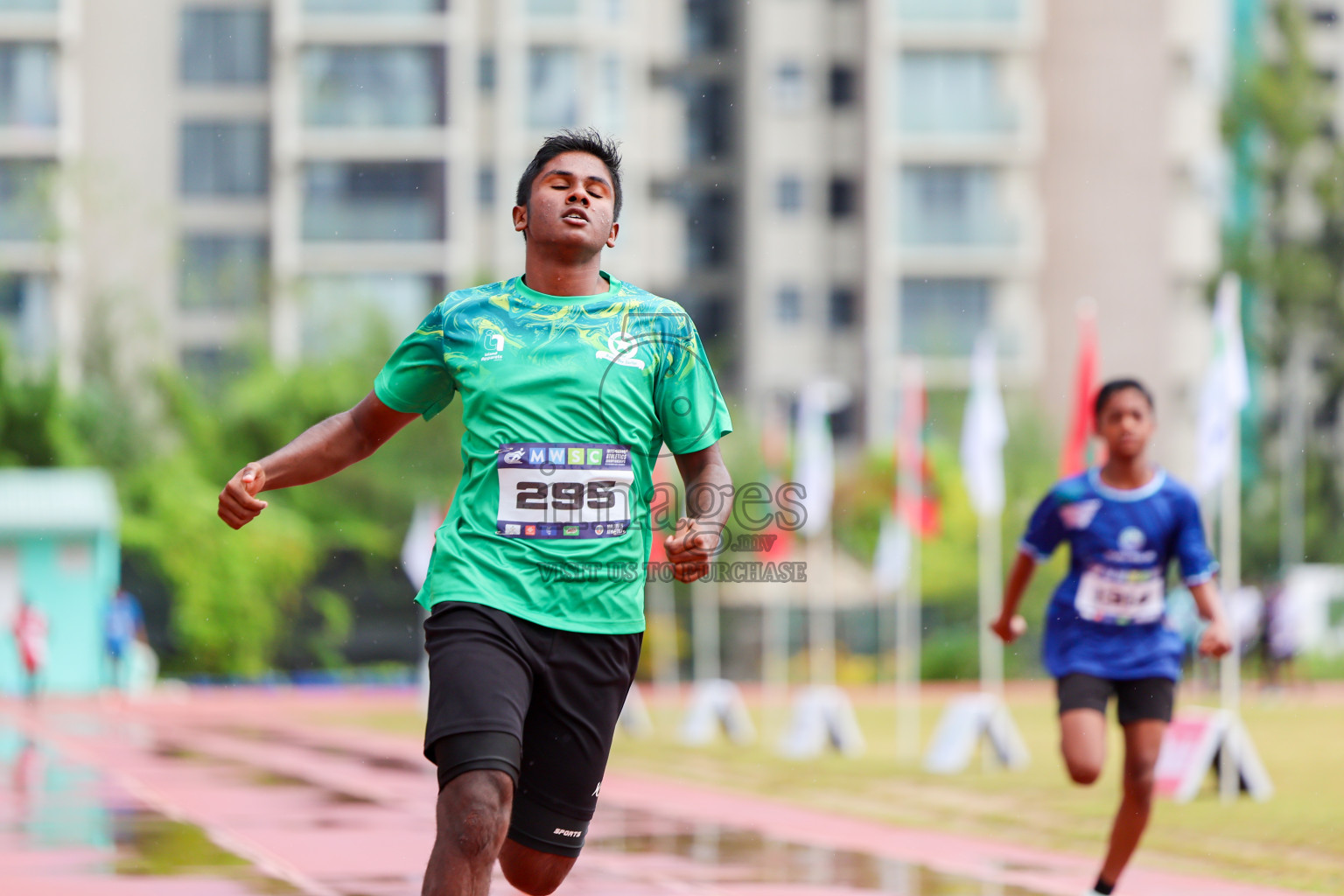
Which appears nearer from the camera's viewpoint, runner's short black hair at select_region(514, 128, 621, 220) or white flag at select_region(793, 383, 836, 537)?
runner's short black hair at select_region(514, 128, 621, 220)

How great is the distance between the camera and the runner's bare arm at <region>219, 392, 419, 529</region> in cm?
479

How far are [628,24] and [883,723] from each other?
34566 mm

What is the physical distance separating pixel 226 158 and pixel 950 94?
65.7 feet

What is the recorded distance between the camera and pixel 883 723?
26.4m

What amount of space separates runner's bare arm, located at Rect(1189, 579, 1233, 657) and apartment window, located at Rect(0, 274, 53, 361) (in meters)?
46.5

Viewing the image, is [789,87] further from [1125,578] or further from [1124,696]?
[1124,696]

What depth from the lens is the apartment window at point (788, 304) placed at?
188 ft

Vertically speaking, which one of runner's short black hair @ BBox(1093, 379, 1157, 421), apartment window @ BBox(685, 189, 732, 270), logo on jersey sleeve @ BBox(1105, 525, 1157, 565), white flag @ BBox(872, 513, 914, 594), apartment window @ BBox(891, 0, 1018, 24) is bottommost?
white flag @ BBox(872, 513, 914, 594)

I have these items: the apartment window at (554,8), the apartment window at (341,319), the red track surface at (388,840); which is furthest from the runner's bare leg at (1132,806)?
the apartment window at (554,8)

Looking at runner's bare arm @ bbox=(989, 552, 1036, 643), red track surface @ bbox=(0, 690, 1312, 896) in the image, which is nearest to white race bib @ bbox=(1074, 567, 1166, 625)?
runner's bare arm @ bbox=(989, 552, 1036, 643)

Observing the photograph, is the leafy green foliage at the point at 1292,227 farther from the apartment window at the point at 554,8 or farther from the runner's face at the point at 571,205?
the runner's face at the point at 571,205

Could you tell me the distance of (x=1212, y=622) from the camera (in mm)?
7922

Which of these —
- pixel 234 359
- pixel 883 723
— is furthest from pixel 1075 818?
pixel 234 359

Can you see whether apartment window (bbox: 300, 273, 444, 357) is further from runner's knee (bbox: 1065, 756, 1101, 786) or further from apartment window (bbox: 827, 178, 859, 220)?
runner's knee (bbox: 1065, 756, 1101, 786)
